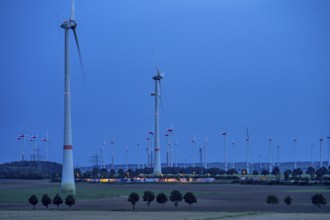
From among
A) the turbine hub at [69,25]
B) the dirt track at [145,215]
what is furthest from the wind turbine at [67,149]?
the dirt track at [145,215]

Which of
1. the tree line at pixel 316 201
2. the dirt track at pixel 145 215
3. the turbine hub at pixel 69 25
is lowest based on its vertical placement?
the dirt track at pixel 145 215

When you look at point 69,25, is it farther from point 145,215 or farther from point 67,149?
point 145,215

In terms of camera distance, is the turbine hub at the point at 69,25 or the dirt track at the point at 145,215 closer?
the dirt track at the point at 145,215

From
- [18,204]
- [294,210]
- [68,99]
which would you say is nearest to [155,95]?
[68,99]

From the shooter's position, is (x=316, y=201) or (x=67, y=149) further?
(x=67, y=149)

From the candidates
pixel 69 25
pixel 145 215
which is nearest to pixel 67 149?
pixel 69 25

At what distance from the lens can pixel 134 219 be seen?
6344 centimetres

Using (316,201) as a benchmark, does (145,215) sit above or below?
below

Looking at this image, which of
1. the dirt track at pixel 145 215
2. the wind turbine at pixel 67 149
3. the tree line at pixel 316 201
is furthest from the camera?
the wind turbine at pixel 67 149

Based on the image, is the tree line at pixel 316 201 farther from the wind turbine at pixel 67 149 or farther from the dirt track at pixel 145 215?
the wind turbine at pixel 67 149

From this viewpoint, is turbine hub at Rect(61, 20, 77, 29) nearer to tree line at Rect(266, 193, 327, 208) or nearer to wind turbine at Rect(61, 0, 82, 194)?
wind turbine at Rect(61, 0, 82, 194)

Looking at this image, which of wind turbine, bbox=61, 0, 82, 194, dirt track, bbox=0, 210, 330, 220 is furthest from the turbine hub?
dirt track, bbox=0, 210, 330, 220

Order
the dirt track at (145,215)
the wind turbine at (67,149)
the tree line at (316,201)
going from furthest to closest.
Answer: the wind turbine at (67,149) → the tree line at (316,201) → the dirt track at (145,215)

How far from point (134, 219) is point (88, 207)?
20.5m
